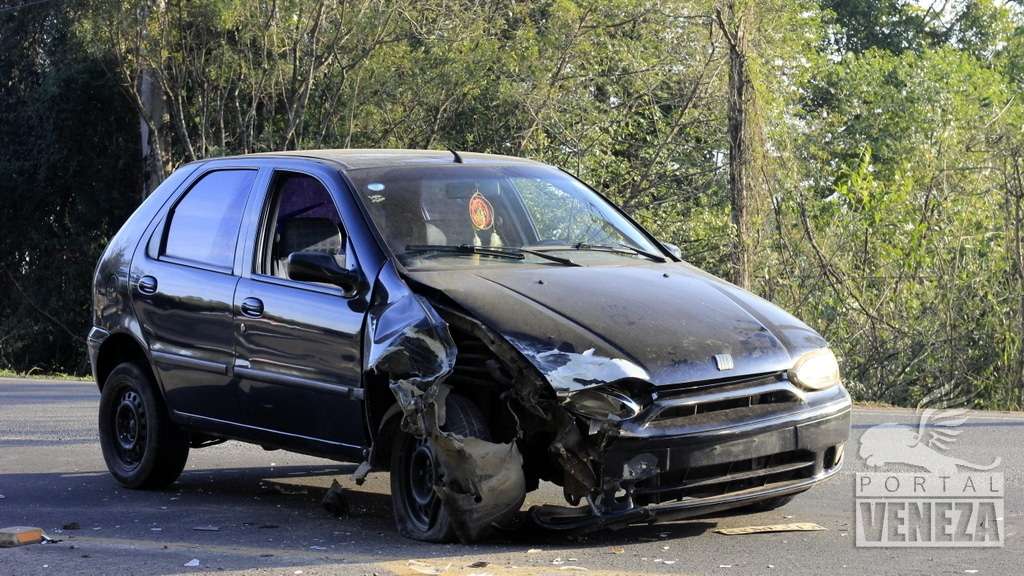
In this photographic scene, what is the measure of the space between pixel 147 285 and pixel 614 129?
16.2m

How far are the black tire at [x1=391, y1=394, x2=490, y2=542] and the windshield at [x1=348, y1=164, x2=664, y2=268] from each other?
32.0 inches

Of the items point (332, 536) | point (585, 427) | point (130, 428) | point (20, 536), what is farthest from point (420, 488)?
point (130, 428)

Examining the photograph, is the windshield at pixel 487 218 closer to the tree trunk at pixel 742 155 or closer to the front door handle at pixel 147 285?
the front door handle at pixel 147 285

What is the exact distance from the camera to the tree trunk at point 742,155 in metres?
17.5

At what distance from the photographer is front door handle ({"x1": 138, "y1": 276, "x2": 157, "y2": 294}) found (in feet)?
25.6

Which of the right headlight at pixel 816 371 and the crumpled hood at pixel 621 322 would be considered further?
the right headlight at pixel 816 371

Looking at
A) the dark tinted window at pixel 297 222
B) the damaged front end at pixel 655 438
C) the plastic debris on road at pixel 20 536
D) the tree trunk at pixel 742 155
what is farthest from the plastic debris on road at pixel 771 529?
the tree trunk at pixel 742 155

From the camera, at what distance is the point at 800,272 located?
55.7 feet

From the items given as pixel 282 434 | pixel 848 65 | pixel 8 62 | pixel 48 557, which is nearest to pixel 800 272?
pixel 282 434

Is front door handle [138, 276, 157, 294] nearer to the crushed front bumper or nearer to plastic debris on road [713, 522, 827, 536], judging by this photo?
the crushed front bumper

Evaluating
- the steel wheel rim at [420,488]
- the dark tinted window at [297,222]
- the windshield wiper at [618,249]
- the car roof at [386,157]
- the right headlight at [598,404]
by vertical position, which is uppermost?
the car roof at [386,157]

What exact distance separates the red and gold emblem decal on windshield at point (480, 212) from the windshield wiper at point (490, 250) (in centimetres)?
19

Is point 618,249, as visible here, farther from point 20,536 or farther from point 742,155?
point 742,155

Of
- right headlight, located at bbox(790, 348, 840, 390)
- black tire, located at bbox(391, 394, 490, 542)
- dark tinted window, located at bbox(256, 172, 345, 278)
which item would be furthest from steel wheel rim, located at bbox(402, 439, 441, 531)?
right headlight, located at bbox(790, 348, 840, 390)
